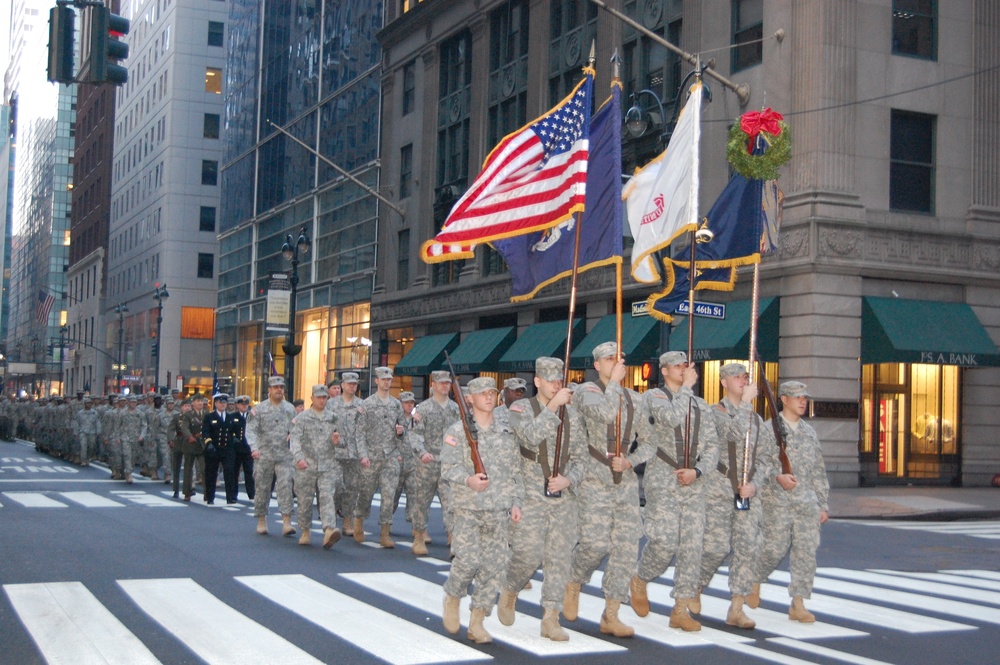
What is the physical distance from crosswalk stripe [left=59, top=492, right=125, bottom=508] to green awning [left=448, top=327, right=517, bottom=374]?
16.4m

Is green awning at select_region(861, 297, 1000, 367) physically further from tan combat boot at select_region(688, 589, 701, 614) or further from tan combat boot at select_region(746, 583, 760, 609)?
tan combat boot at select_region(688, 589, 701, 614)

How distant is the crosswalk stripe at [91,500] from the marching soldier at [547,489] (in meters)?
12.7

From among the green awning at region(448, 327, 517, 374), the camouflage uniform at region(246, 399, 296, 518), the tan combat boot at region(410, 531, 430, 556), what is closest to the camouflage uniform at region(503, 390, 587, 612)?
the tan combat boot at region(410, 531, 430, 556)

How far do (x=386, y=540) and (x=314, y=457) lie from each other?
4.53 feet

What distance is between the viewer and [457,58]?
4291cm

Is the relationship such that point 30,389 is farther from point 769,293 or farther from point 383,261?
point 769,293

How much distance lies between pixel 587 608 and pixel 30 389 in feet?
505

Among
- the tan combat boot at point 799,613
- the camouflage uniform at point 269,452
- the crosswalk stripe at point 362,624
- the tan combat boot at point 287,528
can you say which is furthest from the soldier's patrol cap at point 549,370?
the camouflage uniform at point 269,452

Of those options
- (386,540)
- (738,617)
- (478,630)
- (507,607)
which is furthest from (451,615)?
(386,540)

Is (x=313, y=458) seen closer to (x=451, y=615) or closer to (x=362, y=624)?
(x=362, y=624)

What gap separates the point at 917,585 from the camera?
12.3 metres

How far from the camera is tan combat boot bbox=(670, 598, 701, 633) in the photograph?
9164 mm

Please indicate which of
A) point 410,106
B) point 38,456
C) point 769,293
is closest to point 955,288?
point 769,293

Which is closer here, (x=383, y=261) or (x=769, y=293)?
(x=769, y=293)
